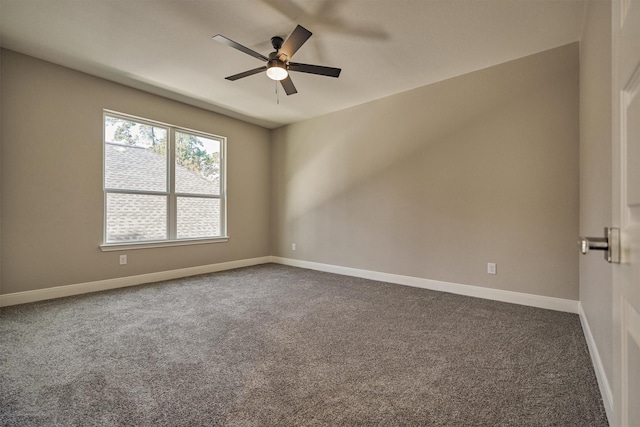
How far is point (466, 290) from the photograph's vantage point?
11.4 ft

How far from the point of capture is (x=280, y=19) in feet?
8.50

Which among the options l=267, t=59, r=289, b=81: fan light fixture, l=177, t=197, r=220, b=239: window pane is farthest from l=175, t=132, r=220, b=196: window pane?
l=267, t=59, r=289, b=81: fan light fixture

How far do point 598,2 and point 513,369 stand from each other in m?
2.32

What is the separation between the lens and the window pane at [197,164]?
4.57 metres

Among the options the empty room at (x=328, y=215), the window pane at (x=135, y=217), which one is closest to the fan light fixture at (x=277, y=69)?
the empty room at (x=328, y=215)

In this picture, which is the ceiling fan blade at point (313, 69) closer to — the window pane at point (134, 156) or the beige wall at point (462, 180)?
the beige wall at point (462, 180)

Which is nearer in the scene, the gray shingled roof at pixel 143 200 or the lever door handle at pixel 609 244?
the lever door handle at pixel 609 244

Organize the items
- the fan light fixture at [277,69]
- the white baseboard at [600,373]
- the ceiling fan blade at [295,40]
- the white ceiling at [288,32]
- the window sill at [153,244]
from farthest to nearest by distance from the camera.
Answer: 1. the window sill at [153,244]
2. the fan light fixture at [277,69]
3. the white ceiling at [288,32]
4. the ceiling fan blade at [295,40]
5. the white baseboard at [600,373]

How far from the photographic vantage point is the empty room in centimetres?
150

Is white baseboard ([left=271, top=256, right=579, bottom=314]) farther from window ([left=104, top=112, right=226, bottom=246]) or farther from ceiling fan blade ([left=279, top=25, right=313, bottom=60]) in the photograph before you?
ceiling fan blade ([left=279, top=25, right=313, bottom=60])

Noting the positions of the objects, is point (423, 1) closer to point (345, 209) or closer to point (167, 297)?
point (345, 209)

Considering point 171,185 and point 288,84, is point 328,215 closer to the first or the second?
point 288,84

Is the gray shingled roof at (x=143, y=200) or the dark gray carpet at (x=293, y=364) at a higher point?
the gray shingled roof at (x=143, y=200)

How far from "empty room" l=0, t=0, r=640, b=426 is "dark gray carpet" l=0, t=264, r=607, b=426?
0.06 ft
